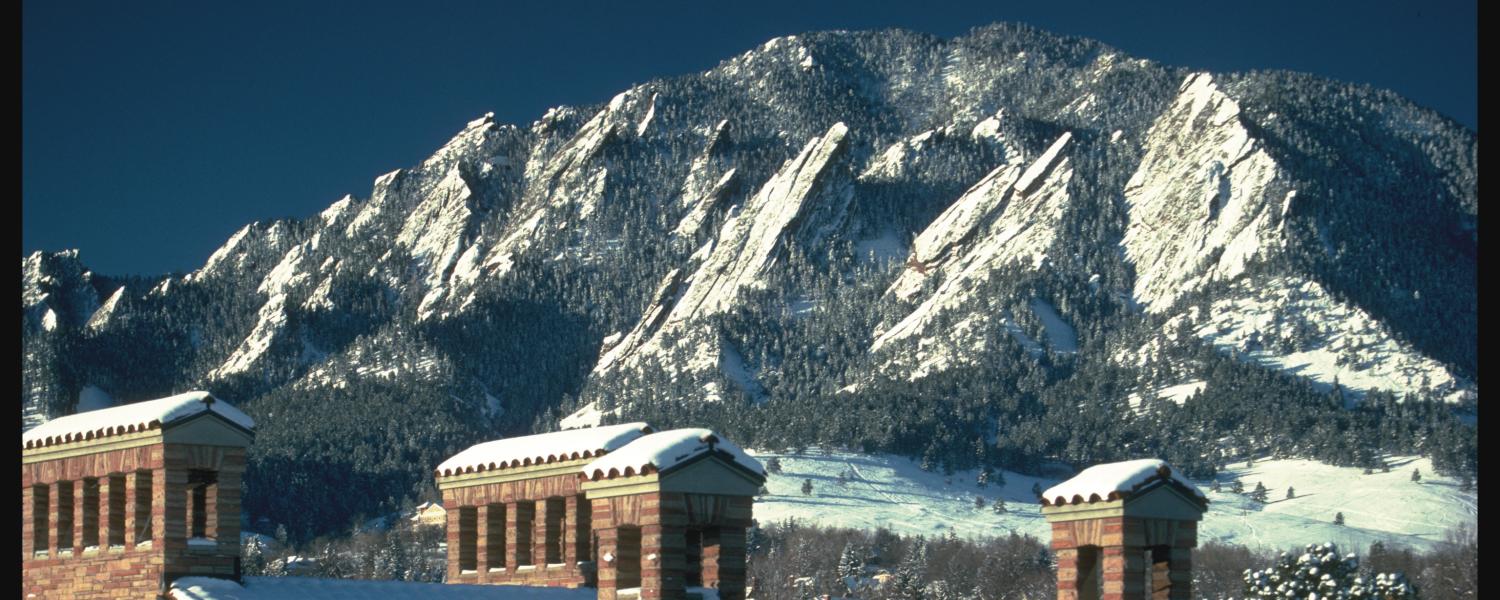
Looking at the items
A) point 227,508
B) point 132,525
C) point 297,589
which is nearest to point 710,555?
point 297,589

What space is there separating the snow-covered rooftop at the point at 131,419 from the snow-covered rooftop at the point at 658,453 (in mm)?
6342

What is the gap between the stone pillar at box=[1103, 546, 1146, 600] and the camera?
28375 mm

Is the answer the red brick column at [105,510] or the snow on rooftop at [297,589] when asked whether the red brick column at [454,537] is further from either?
the red brick column at [105,510]

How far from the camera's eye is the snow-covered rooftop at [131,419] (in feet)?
103

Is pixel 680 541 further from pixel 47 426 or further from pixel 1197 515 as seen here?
pixel 47 426

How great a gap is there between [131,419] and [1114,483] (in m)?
13.6

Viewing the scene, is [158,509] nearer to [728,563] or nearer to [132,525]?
[132,525]


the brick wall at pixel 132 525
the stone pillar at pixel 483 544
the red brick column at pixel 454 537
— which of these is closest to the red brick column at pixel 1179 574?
the stone pillar at pixel 483 544

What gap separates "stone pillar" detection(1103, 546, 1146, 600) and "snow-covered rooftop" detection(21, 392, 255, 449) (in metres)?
12.3

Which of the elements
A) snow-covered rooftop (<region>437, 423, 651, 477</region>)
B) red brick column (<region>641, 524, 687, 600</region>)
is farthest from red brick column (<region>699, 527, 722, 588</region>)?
snow-covered rooftop (<region>437, 423, 651, 477</region>)

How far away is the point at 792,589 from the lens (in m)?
178

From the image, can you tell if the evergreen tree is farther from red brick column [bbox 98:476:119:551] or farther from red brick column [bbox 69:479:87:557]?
red brick column [bbox 98:476:119:551]

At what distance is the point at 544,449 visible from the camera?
1351 inches
